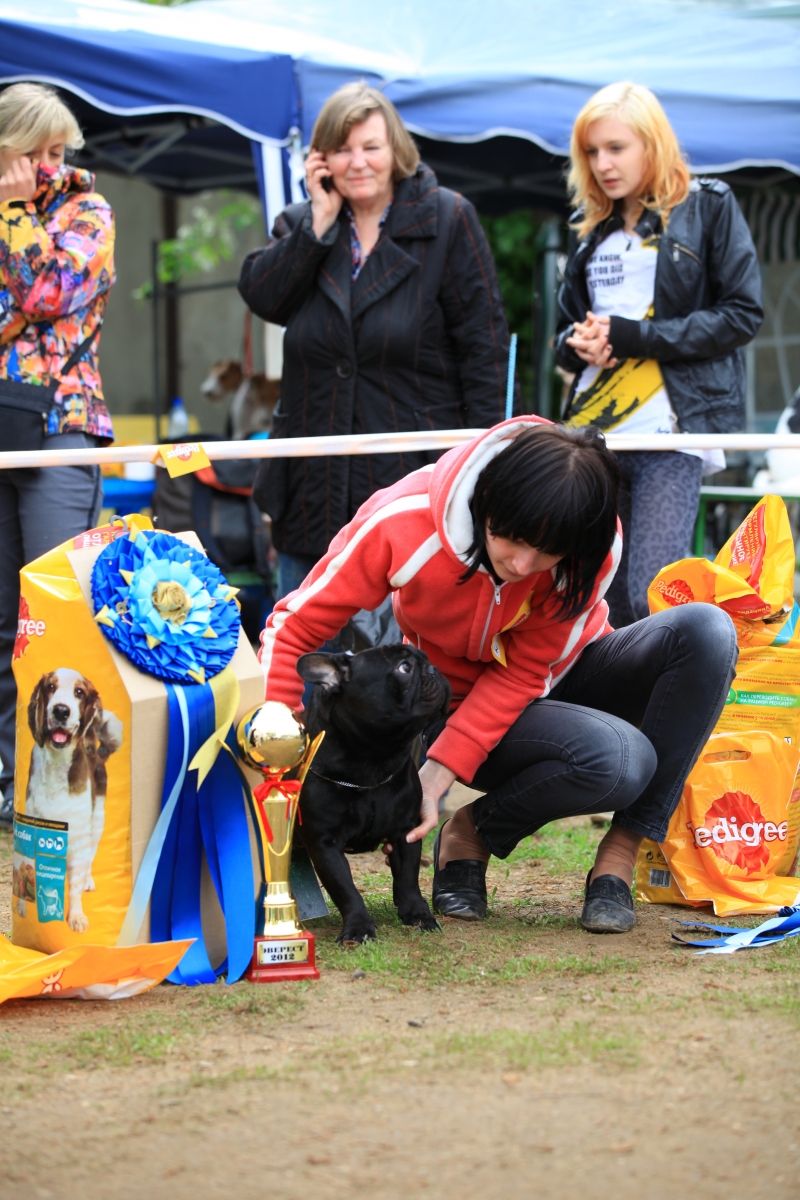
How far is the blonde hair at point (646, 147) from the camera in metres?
3.36

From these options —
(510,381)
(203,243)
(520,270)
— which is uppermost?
(203,243)

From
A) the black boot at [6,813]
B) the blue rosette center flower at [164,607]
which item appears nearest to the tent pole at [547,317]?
the black boot at [6,813]

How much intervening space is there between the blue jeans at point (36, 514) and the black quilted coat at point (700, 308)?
146 cm

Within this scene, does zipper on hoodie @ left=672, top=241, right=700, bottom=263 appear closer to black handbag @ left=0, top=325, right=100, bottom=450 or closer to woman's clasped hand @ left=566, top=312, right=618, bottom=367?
woman's clasped hand @ left=566, top=312, right=618, bottom=367

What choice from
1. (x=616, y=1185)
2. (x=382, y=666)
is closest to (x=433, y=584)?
(x=382, y=666)

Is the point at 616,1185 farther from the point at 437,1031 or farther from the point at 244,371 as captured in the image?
the point at 244,371

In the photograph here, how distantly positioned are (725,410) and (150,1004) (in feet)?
7.59

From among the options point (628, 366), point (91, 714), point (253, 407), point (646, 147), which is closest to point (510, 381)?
point (628, 366)

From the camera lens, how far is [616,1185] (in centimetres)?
143

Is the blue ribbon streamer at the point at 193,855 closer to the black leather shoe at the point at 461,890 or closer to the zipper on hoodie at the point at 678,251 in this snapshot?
the black leather shoe at the point at 461,890

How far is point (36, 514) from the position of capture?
320 cm

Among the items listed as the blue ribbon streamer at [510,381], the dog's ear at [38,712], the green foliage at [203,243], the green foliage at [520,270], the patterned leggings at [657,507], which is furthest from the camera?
the green foliage at [203,243]

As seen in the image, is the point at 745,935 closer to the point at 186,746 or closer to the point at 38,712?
the point at 186,746

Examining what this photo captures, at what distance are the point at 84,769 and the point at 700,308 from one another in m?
2.26
